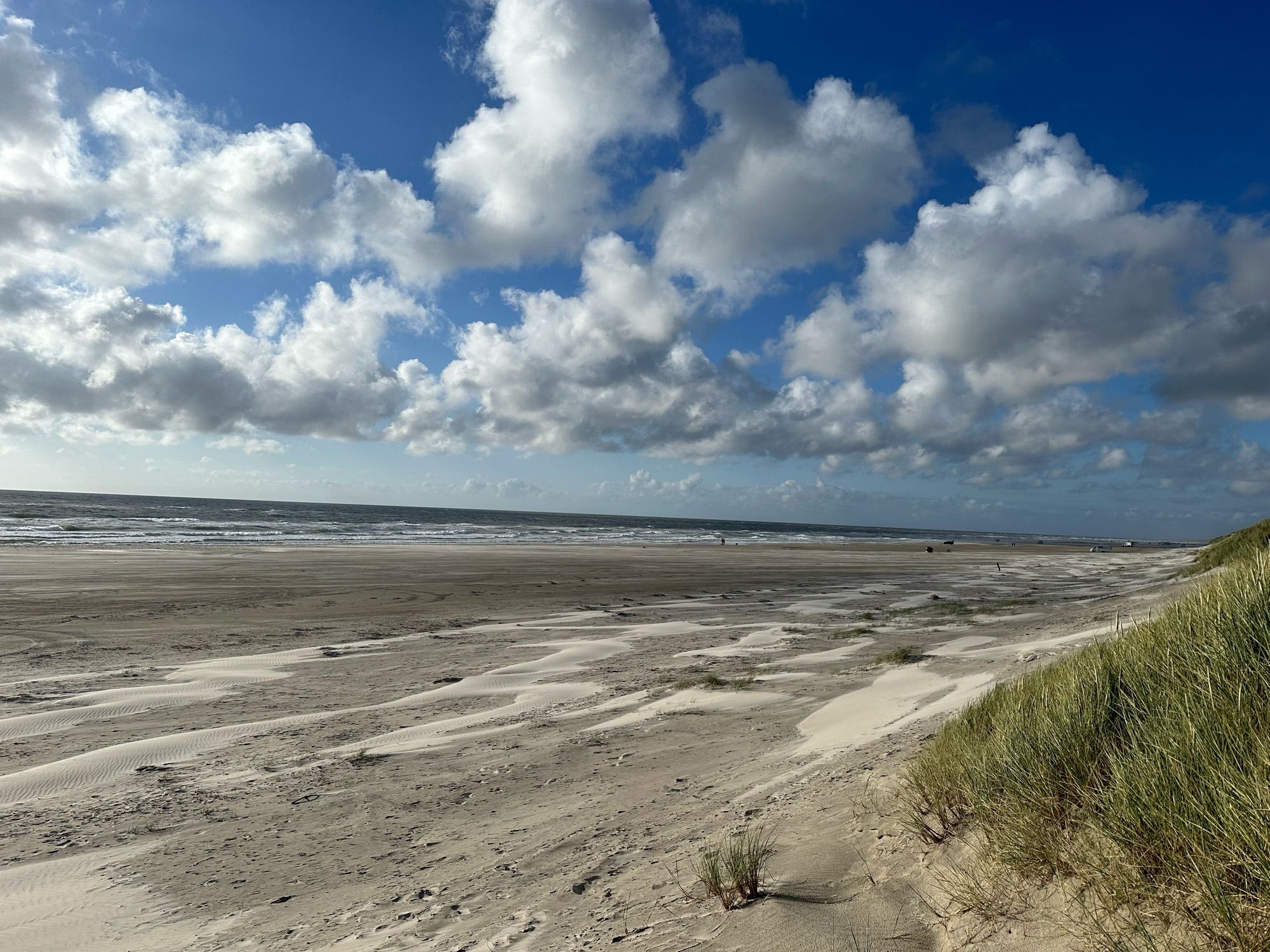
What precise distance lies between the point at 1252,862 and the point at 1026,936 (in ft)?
2.65

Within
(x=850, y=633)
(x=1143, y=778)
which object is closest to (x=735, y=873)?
(x=1143, y=778)

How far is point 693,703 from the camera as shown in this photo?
8453 mm

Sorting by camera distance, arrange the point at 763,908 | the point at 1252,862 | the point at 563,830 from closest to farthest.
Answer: the point at 1252,862, the point at 763,908, the point at 563,830

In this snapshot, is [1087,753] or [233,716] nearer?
[1087,753]

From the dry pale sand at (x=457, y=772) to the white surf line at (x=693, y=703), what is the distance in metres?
0.06

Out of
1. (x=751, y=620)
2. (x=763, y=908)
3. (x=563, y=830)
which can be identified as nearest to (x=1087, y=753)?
(x=763, y=908)

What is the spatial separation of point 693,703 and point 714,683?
943 mm

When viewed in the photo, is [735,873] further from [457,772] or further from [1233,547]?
[1233,547]

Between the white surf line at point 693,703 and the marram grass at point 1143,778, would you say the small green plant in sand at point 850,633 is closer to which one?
the white surf line at point 693,703

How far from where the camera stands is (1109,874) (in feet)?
8.12

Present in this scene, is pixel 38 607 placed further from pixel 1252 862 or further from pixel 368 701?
pixel 1252 862

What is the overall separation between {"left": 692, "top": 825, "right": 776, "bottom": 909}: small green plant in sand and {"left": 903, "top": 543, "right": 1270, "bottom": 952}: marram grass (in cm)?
89

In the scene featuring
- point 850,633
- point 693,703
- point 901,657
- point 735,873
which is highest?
point 735,873

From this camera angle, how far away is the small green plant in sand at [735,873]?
3.24 m
